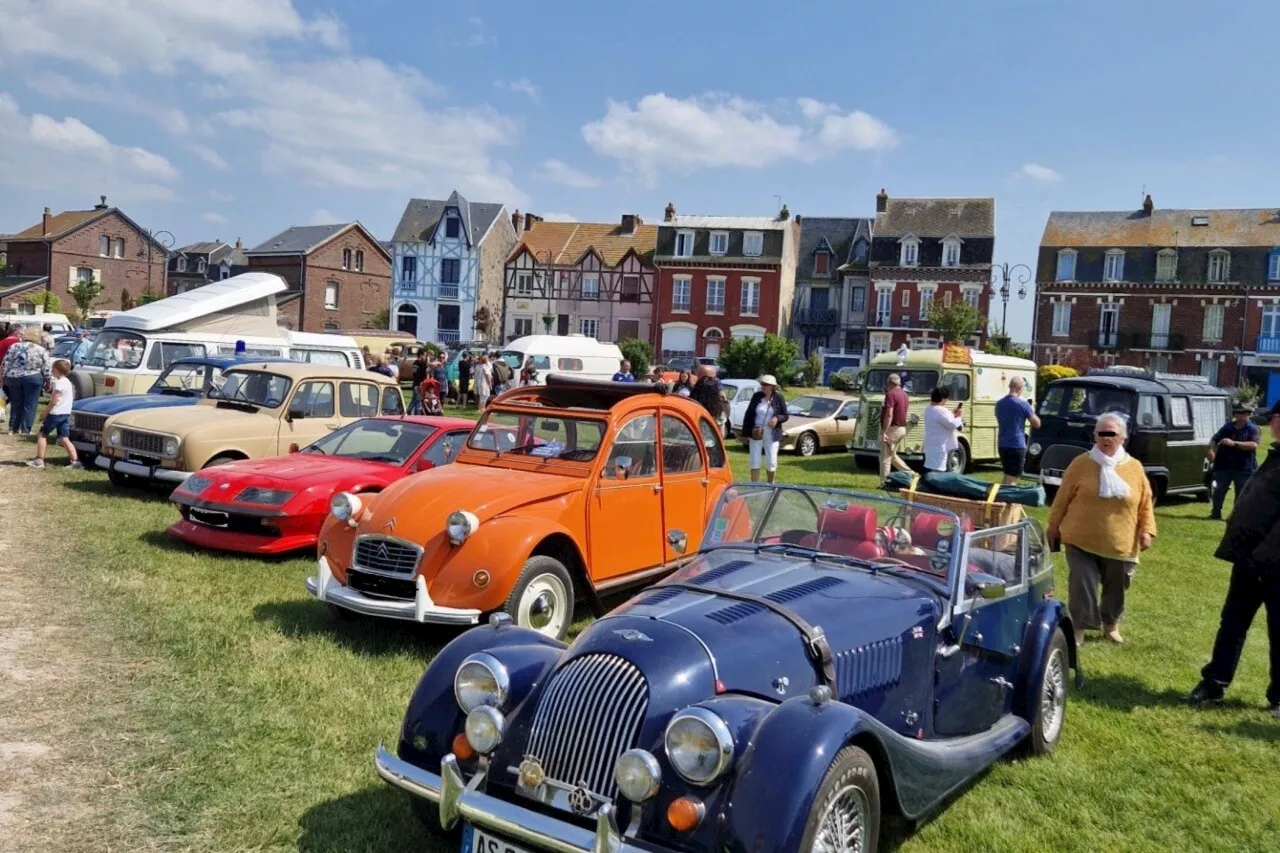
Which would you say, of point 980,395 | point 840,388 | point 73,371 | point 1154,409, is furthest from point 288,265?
point 1154,409

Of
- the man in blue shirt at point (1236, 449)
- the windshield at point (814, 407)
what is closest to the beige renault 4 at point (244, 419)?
the windshield at point (814, 407)

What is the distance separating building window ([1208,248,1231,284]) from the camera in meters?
46.8

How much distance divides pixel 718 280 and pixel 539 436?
4486 cm

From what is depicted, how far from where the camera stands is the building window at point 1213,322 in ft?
155

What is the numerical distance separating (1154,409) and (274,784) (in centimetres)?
1493

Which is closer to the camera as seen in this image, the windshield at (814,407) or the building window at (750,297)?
the windshield at (814,407)

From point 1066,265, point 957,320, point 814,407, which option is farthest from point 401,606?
point 1066,265

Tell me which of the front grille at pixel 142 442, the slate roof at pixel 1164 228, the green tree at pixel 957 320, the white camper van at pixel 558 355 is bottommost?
the front grille at pixel 142 442

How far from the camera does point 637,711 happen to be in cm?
355

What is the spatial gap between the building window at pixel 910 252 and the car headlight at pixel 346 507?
155ft

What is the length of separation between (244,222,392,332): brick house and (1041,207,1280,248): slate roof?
37.2 meters

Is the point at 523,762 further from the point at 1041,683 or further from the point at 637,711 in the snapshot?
the point at 1041,683

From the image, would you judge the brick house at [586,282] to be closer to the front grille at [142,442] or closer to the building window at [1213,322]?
the building window at [1213,322]

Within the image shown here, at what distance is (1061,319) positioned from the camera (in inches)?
1959
